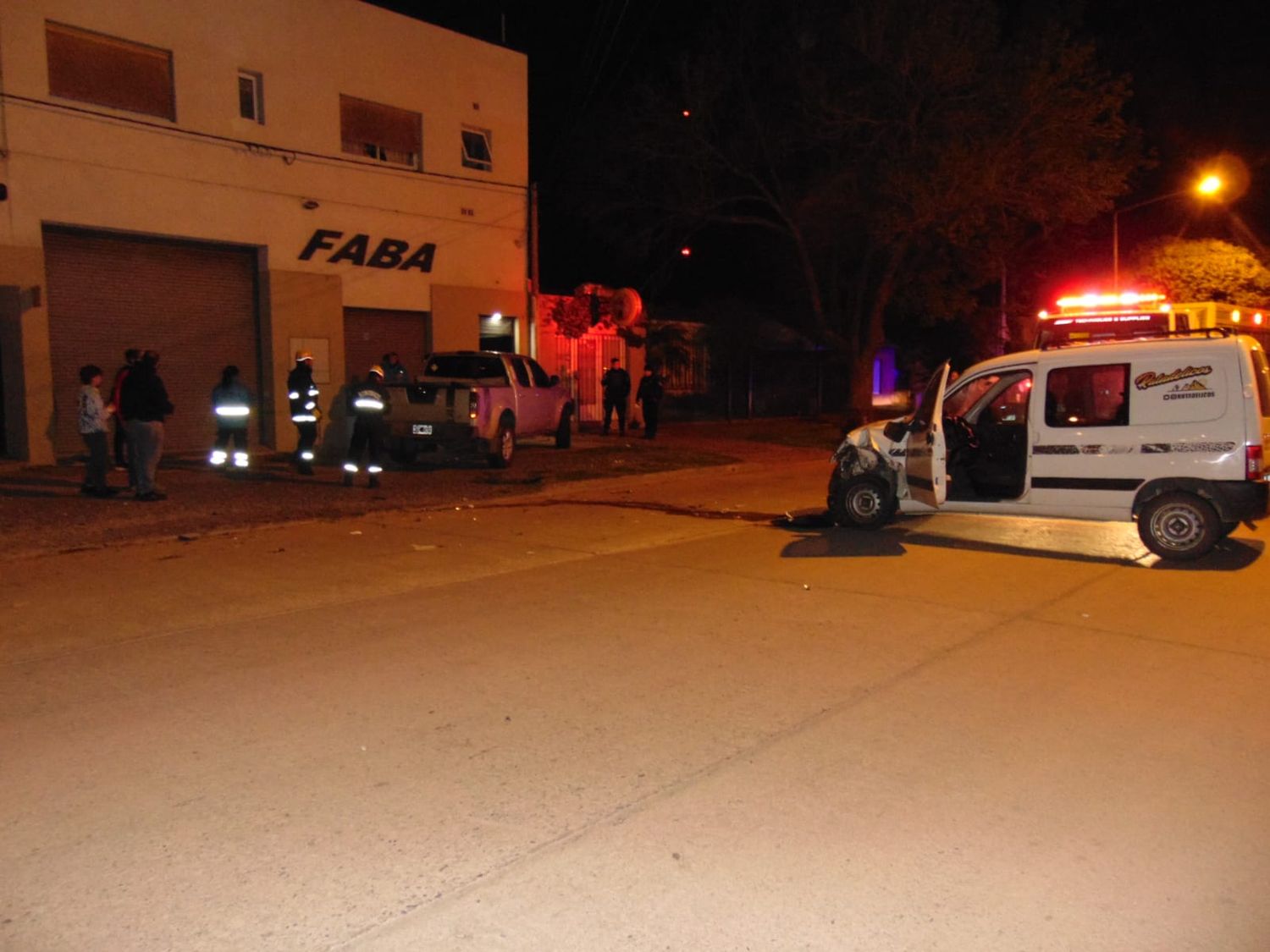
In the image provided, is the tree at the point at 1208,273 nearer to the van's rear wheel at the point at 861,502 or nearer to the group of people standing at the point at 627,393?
the group of people standing at the point at 627,393

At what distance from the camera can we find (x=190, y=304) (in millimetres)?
17375

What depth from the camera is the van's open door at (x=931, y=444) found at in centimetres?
1004

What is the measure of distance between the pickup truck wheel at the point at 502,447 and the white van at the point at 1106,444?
7150 millimetres

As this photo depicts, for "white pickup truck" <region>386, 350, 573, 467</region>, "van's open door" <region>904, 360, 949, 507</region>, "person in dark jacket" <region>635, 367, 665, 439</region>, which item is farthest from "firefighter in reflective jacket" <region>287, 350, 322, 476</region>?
"person in dark jacket" <region>635, 367, 665, 439</region>

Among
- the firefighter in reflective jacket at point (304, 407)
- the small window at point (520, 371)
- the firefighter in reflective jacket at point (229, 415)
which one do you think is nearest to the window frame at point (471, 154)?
the small window at point (520, 371)

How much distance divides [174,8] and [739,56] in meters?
12.9

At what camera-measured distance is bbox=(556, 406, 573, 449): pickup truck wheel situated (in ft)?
66.2

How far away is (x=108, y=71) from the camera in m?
15.8

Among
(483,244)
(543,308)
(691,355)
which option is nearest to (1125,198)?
(691,355)

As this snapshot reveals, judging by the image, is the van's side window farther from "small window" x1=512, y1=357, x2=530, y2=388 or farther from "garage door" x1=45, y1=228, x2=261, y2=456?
"garage door" x1=45, y1=228, x2=261, y2=456

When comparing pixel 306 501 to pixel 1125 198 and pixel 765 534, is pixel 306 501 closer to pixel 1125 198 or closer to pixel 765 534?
pixel 765 534

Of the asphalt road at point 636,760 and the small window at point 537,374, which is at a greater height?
the small window at point 537,374

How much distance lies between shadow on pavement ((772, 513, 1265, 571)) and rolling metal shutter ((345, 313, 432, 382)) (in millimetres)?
11151

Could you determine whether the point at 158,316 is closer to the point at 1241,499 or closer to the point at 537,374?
the point at 537,374
